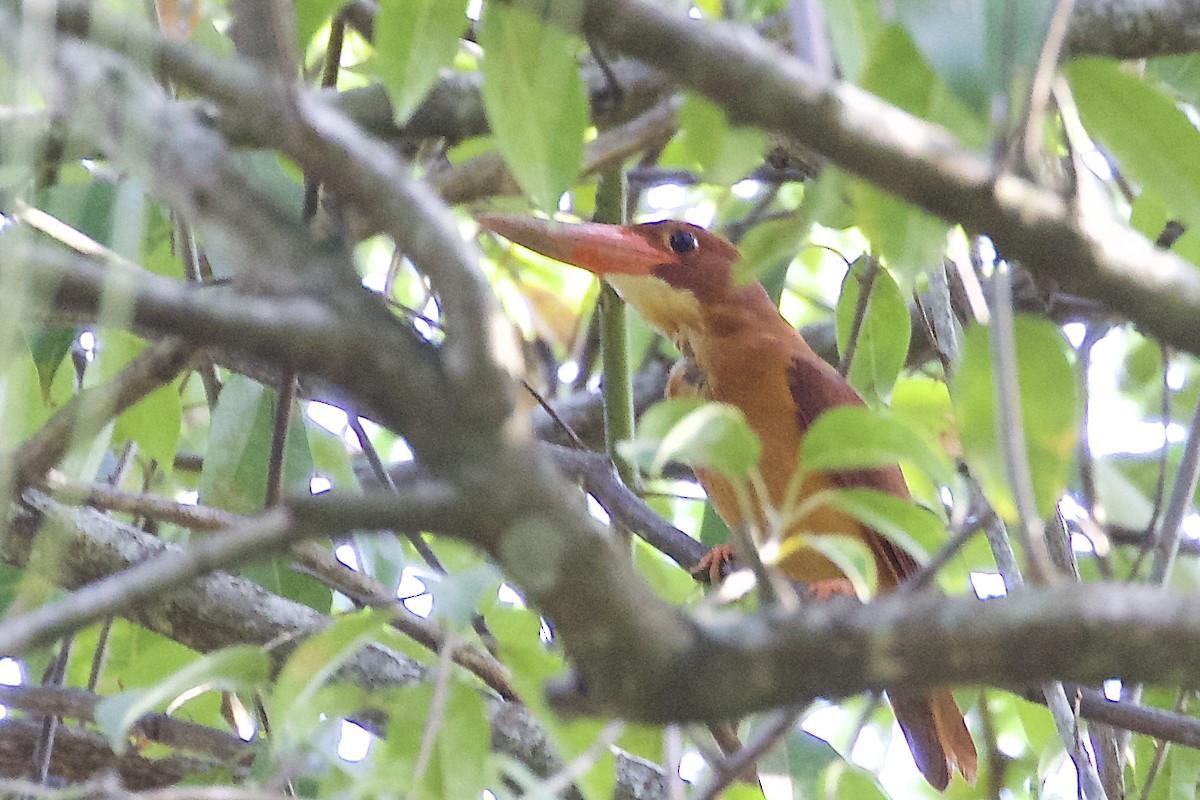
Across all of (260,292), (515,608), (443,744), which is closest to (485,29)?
(260,292)

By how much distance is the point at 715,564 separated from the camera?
2.64 m

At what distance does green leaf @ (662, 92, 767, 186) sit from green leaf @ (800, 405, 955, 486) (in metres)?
0.29

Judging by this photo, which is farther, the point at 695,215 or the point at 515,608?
the point at 695,215

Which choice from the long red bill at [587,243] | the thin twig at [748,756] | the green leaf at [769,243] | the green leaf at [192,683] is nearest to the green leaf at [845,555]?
the thin twig at [748,756]

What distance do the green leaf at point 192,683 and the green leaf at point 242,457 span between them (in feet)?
2.83

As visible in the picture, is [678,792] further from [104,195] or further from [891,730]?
[891,730]

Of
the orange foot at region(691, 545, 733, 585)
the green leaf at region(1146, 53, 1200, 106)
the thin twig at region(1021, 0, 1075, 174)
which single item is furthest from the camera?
the orange foot at region(691, 545, 733, 585)

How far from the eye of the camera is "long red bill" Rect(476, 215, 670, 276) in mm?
2820

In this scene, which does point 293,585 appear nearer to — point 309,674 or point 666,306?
point 309,674

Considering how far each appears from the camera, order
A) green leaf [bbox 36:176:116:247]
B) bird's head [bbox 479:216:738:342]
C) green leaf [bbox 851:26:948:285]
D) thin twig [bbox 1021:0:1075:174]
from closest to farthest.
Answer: thin twig [bbox 1021:0:1075:174] → green leaf [bbox 851:26:948:285] → green leaf [bbox 36:176:116:247] → bird's head [bbox 479:216:738:342]

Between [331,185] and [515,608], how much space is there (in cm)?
105

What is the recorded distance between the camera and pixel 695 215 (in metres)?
4.15

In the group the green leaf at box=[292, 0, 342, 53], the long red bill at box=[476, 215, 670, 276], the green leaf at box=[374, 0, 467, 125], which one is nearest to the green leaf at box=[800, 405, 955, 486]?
the green leaf at box=[374, 0, 467, 125]

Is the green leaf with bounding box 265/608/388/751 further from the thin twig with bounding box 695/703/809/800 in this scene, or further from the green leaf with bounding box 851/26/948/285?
the green leaf with bounding box 851/26/948/285
